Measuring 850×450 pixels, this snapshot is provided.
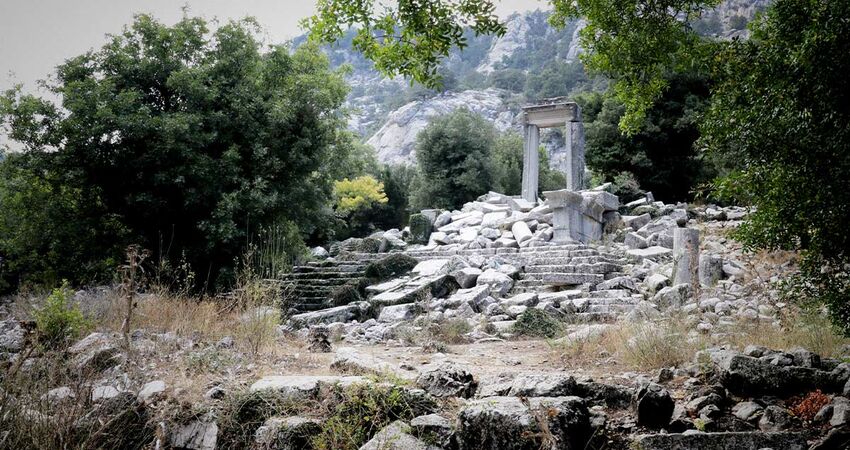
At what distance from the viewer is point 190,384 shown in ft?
13.7

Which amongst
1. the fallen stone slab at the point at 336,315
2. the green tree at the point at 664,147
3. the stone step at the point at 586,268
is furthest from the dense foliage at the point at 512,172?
the fallen stone slab at the point at 336,315

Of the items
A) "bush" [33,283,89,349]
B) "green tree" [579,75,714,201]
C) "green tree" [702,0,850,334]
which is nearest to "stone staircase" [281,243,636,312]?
"green tree" [702,0,850,334]

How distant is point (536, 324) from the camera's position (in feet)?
25.1

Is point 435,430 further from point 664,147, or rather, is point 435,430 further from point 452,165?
point 452,165

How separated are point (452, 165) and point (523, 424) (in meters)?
23.7

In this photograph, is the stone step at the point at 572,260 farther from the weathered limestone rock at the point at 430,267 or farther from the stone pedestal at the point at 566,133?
the stone pedestal at the point at 566,133

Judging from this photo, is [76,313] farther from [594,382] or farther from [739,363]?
[739,363]

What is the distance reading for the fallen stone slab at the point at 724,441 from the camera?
305 cm

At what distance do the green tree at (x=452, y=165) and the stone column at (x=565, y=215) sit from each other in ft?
38.7

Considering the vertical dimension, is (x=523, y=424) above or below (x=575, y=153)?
below

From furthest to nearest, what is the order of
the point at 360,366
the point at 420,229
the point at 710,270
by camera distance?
1. the point at 420,229
2. the point at 710,270
3. the point at 360,366

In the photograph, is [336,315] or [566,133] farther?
[566,133]

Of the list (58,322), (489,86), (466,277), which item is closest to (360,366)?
(58,322)

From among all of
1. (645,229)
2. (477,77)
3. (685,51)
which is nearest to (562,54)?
(477,77)
